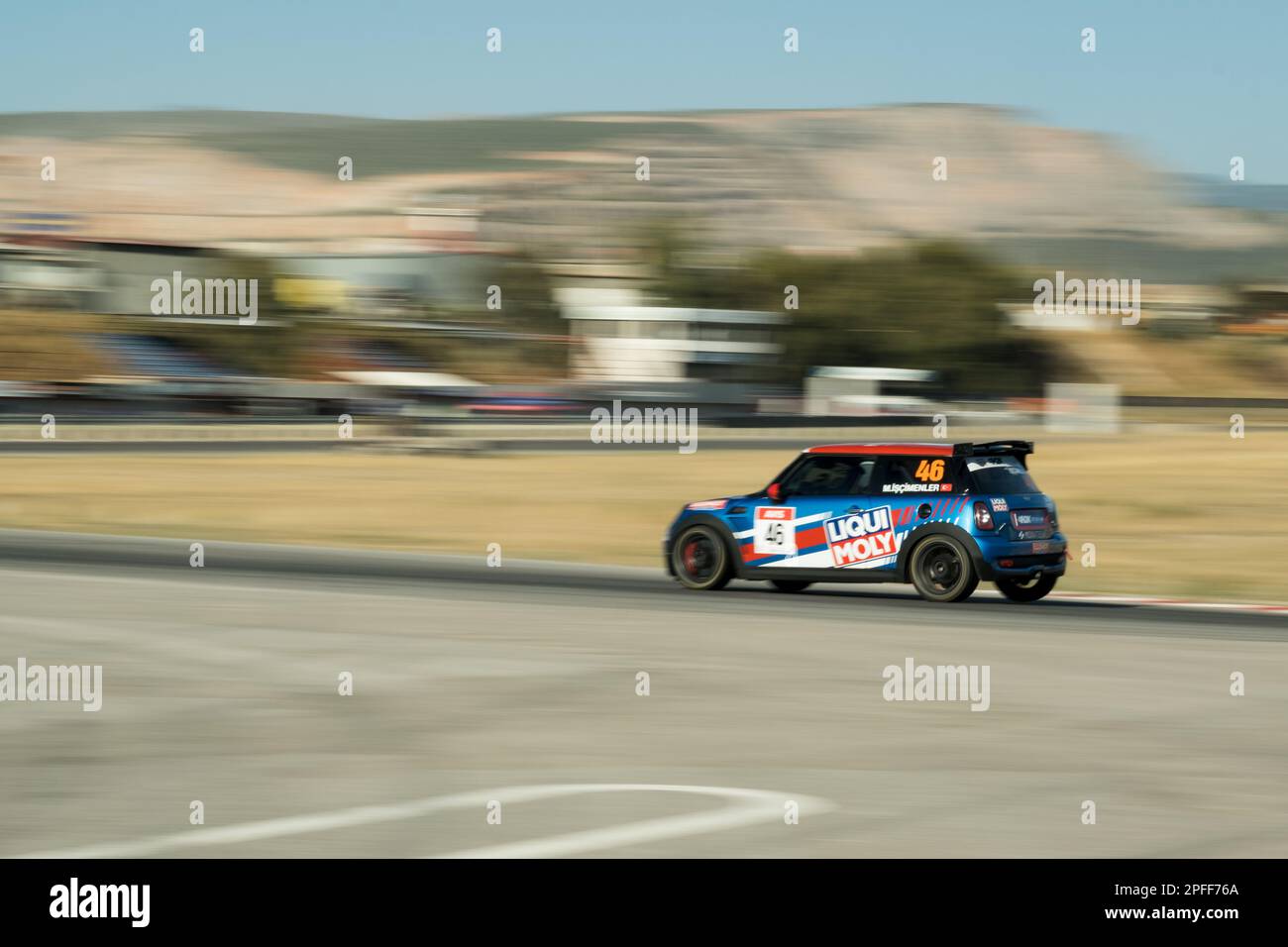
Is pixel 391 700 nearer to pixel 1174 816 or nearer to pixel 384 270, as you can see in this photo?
pixel 1174 816

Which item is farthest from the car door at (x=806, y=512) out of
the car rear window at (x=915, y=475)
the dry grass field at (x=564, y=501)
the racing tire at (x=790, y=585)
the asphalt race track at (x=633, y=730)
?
the dry grass field at (x=564, y=501)

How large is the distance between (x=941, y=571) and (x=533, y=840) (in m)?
9.56

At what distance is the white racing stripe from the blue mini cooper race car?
809 cm

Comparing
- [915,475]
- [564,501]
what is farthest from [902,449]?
[564,501]

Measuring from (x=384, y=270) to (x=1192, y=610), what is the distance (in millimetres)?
101546

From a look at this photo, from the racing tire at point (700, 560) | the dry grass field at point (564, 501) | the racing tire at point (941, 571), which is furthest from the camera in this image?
the dry grass field at point (564, 501)

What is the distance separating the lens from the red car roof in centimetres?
1518

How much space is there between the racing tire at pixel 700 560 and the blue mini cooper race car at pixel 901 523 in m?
0.02

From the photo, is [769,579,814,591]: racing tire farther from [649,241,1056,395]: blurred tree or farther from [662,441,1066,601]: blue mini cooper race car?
[649,241,1056,395]: blurred tree

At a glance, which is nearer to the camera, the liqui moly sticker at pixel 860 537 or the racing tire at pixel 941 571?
the racing tire at pixel 941 571

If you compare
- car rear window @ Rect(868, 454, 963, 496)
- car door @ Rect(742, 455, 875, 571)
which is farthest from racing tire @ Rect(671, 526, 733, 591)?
car rear window @ Rect(868, 454, 963, 496)

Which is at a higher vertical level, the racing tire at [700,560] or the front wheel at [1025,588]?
the racing tire at [700,560]

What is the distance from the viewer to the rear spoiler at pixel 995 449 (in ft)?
49.2

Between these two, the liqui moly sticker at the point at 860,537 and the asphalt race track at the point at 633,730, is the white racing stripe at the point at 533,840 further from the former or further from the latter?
the liqui moly sticker at the point at 860,537
